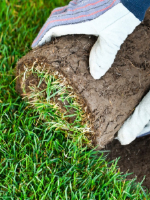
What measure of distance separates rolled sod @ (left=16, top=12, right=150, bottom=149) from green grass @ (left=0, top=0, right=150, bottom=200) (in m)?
0.19

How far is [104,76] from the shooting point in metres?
1.54

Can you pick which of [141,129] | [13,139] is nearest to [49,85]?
[13,139]

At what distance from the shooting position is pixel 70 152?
1699 mm

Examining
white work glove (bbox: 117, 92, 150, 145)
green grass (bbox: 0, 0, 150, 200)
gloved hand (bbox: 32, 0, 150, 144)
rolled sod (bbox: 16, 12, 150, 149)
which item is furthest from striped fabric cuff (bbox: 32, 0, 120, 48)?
white work glove (bbox: 117, 92, 150, 145)

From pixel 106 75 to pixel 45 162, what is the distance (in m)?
0.72

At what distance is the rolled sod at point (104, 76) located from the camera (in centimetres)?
153

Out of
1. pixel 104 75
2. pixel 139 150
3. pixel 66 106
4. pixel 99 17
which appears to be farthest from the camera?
pixel 139 150

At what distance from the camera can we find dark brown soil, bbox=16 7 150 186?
1525 millimetres

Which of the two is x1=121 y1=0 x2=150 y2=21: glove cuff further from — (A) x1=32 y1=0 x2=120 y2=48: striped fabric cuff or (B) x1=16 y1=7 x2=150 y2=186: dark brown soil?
(B) x1=16 y1=7 x2=150 y2=186: dark brown soil

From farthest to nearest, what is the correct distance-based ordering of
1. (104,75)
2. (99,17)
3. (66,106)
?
(66,106) → (104,75) → (99,17)

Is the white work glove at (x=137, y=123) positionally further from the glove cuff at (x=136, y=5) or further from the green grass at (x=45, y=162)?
the glove cuff at (x=136, y=5)

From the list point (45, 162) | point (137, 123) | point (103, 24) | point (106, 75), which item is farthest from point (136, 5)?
point (45, 162)

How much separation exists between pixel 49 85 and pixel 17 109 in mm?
480

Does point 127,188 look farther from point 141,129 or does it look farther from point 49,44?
point 49,44
